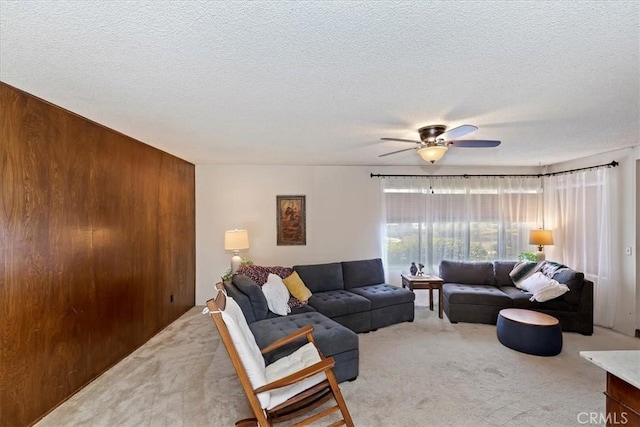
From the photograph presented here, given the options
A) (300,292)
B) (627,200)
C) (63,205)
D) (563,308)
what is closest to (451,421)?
(300,292)

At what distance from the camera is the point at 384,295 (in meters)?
4.16

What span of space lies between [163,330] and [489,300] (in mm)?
4516

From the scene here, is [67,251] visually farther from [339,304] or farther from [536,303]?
[536,303]

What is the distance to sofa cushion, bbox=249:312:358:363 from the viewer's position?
2.68 m

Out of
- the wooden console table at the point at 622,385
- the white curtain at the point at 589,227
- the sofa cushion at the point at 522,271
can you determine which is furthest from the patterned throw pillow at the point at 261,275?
the white curtain at the point at 589,227

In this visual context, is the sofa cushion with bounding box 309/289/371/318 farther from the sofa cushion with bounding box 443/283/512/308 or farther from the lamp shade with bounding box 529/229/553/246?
the lamp shade with bounding box 529/229/553/246

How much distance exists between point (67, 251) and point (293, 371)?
2.13m

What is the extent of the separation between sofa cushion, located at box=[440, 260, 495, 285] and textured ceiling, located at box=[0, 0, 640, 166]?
2.41m

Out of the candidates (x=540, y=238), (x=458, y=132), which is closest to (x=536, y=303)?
(x=540, y=238)

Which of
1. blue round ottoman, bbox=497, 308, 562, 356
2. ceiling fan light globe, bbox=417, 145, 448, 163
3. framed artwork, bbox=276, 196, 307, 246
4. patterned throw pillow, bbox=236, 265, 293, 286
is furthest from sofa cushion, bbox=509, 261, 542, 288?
patterned throw pillow, bbox=236, 265, 293, 286

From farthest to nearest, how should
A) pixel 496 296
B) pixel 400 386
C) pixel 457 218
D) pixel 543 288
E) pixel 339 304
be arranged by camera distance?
pixel 457 218, pixel 496 296, pixel 543 288, pixel 339 304, pixel 400 386

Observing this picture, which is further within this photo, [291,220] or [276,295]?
[291,220]

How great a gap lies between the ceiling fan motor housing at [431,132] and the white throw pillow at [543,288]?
277 cm

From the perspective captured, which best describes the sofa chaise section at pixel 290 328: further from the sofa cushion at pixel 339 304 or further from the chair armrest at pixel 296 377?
the chair armrest at pixel 296 377
